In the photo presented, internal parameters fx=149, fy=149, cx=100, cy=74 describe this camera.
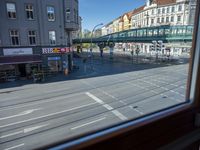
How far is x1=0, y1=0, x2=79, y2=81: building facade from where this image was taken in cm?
211

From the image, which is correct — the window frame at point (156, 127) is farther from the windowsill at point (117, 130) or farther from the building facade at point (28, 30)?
the building facade at point (28, 30)

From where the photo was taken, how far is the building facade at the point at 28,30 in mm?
2107

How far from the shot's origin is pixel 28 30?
10.00 ft

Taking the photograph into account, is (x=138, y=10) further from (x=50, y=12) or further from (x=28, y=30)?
(x=50, y=12)

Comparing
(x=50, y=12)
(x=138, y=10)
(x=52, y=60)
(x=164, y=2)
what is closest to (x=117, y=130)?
(x=138, y=10)

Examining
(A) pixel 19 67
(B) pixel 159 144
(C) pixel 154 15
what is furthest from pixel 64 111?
(B) pixel 159 144

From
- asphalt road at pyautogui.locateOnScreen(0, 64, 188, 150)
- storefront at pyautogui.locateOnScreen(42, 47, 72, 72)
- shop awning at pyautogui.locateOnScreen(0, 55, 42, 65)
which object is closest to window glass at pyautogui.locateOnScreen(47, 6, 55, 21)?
storefront at pyautogui.locateOnScreen(42, 47, 72, 72)

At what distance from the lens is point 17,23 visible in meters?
2.66

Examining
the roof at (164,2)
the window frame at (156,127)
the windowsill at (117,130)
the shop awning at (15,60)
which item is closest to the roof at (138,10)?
the roof at (164,2)

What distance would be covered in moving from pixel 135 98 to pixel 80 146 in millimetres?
3734

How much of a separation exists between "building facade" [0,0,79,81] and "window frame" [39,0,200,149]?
4.15 feet

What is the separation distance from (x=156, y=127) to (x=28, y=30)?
316 centimetres

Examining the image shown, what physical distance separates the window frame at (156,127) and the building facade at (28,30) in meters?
1.26

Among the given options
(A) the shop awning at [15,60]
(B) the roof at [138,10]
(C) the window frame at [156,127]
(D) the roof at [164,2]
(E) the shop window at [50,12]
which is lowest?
(C) the window frame at [156,127]
